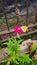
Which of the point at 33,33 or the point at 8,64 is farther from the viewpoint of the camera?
the point at 33,33

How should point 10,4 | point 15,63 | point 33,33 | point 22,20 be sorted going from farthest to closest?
point 10,4, point 22,20, point 33,33, point 15,63

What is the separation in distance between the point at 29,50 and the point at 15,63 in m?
0.36

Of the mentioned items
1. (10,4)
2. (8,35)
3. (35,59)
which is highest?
(10,4)

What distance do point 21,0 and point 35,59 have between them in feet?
5.37

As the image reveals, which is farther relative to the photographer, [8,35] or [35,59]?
[8,35]

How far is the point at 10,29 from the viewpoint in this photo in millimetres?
3369

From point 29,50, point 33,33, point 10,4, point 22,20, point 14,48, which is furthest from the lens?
point 10,4

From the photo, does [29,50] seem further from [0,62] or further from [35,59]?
[0,62]

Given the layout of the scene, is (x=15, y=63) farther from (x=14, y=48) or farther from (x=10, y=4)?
(x=10, y=4)

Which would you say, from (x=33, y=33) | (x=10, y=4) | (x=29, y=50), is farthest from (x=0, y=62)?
(x=10, y=4)

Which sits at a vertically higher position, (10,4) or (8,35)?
(10,4)

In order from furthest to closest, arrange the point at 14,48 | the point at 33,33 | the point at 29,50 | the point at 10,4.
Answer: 1. the point at 10,4
2. the point at 33,33
3. the point at 29,50
4. the point at 14,48

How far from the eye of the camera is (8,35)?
3598mm

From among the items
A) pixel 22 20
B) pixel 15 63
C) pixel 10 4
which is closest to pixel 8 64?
pixel 15 63
